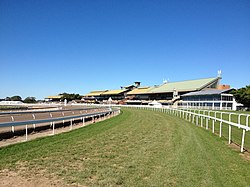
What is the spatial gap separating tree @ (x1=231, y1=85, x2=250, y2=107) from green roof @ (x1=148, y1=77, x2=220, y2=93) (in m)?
17.3

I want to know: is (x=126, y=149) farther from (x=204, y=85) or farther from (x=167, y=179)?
(x=204, y=85)

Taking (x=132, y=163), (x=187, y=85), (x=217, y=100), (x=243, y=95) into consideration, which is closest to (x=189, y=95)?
(x=217, y=100)

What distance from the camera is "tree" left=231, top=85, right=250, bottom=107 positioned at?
50.0m

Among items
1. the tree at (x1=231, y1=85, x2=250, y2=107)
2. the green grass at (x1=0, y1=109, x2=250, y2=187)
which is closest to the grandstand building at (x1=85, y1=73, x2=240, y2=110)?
the tree at (x1=231, y1=85, x2=250, y2=107)

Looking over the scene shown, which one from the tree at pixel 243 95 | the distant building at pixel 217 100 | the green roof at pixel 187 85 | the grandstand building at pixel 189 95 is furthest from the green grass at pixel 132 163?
the green roof at pixel 187 85

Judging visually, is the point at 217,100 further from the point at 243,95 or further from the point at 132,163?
the point at 132,163

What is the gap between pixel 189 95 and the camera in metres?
65.9

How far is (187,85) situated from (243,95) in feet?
90.2

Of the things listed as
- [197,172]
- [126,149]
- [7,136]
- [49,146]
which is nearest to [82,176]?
[197,172]

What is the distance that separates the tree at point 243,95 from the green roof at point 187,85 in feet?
56.9

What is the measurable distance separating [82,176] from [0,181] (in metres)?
1.51

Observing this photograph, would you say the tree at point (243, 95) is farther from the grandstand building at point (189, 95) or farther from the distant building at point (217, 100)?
the grandstand building at point (189, 95)

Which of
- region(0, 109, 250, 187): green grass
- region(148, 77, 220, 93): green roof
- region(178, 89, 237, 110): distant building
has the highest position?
region(148, 77, 220, 93): green roof

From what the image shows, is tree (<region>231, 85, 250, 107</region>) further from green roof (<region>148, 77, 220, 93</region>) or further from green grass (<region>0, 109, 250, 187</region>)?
green grass (<region>0, 109, 250, 187</region>)
